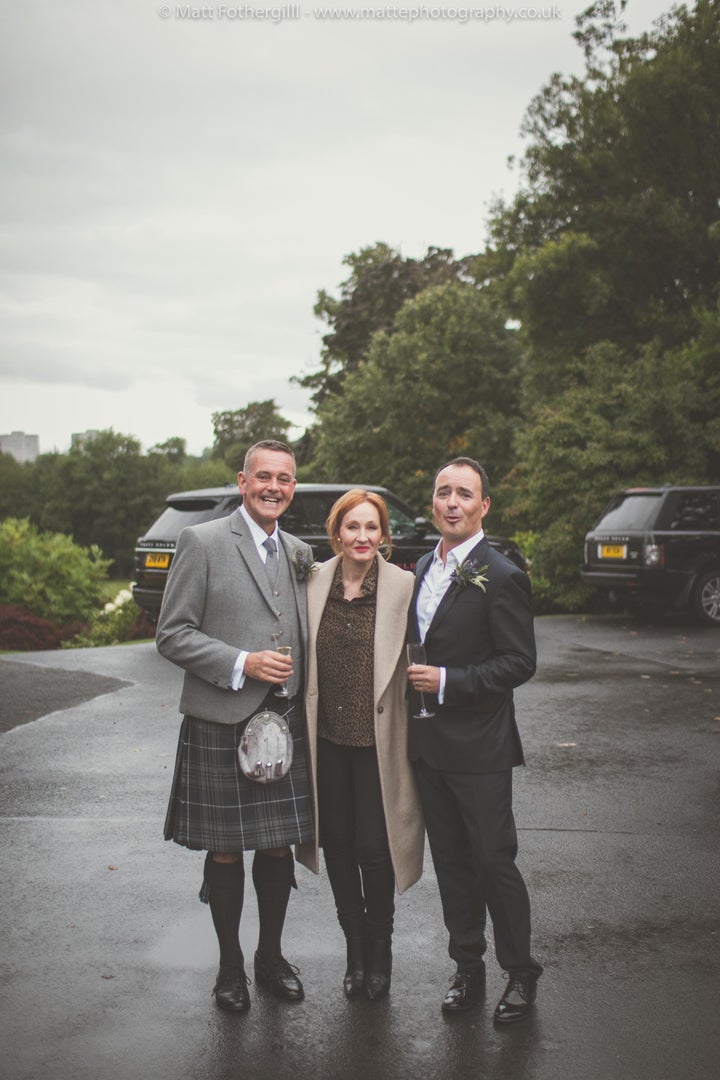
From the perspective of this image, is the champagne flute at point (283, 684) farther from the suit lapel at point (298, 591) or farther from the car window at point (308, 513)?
the car window at point (308, 513)

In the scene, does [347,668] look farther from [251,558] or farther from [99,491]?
[99,491]

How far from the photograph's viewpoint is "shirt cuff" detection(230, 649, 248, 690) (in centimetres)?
354

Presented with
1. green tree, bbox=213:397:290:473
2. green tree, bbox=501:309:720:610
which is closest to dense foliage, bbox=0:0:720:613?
green tree, bbox=501:309:720:610

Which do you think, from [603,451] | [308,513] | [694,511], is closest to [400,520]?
[308,513]

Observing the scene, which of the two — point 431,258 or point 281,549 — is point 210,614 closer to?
point 281,549

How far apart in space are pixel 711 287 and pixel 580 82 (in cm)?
640

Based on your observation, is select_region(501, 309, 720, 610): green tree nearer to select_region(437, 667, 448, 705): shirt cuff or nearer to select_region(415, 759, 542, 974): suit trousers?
select_region(415, 759, 542, 974): suit trousers

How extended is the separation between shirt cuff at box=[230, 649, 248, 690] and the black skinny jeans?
0.42 m

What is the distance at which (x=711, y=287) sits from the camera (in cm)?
2488

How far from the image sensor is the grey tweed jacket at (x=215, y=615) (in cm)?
358

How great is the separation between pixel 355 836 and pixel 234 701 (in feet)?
2.27

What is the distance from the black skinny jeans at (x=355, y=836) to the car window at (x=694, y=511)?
436 inches

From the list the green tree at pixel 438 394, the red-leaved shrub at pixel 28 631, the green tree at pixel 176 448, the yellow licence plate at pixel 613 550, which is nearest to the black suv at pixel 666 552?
the yellow licence plate at pixel 613 550

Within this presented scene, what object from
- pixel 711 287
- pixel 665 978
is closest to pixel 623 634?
pixel 665 978
